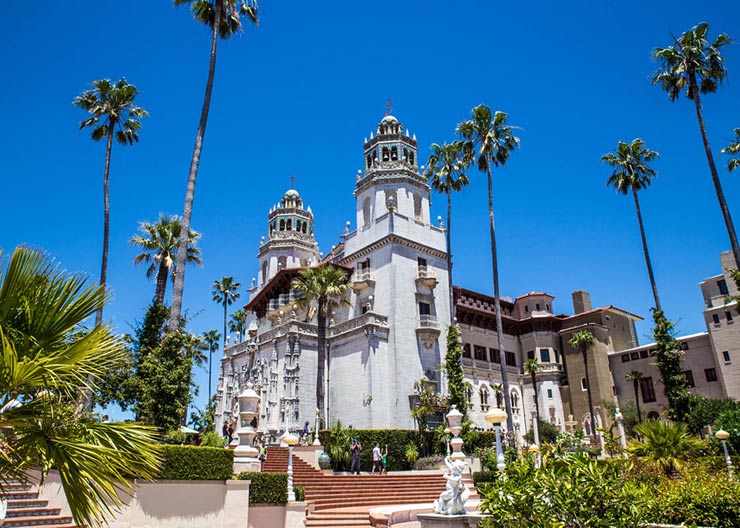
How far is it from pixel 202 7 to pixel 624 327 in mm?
54452

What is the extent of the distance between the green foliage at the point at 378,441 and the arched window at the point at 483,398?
1493 centimetres

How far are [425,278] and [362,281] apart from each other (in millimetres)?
5337

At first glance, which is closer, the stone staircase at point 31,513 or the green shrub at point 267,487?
the stone staircase at point 31,513

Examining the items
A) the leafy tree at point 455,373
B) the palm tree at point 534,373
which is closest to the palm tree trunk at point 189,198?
the leafy tree at point 455,373

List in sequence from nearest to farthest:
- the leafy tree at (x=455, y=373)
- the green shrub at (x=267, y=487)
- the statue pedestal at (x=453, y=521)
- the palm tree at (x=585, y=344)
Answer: the statue pedestal at (x=453, y=521) → the green shrub at (x=267, y=487) → the leafy tree at (x=455, y=373) → the palm tree at (x=585, y=344)

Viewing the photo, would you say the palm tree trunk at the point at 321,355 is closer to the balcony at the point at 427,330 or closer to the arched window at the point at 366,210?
the balcony at the point at 427,330

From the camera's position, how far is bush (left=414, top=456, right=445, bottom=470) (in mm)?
32250

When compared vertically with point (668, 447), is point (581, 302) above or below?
above

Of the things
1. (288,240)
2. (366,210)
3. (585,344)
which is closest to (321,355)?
(366,210)

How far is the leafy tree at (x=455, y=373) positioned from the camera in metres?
37.1

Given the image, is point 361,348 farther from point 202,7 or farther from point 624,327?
point 624,327

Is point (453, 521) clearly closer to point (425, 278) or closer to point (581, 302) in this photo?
point (425, 278)

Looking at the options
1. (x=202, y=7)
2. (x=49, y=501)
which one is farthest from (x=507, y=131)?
(x=49, y=501)

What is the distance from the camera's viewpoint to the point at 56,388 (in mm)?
6547
